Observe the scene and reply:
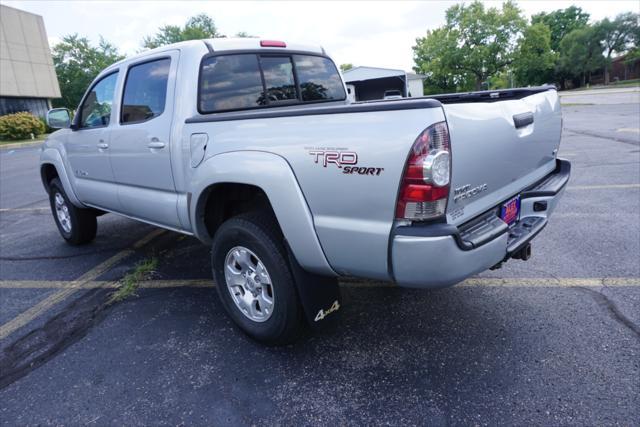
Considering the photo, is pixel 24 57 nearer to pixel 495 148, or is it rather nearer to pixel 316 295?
pixel 316 295

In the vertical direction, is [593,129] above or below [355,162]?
below

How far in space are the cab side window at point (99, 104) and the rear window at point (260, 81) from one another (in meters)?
1.36

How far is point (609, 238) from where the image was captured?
13.3 ft

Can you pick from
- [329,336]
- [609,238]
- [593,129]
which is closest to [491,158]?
[329,336]

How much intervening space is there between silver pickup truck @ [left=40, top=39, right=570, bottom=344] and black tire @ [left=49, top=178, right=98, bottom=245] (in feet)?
3.82

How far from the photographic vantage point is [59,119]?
173 inches

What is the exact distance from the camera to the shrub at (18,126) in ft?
99.1

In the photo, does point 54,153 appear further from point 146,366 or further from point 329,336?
point 329,336

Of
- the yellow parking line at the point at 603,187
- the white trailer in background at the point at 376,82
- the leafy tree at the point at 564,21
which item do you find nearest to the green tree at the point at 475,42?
the leafy tree at the point at 564,21

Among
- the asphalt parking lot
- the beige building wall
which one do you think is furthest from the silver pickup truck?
the beige building wall

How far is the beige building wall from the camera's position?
38000 millimetres

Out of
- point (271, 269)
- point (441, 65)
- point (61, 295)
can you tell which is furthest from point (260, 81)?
point (441, 65)

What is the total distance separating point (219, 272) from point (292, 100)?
1624 millimetres

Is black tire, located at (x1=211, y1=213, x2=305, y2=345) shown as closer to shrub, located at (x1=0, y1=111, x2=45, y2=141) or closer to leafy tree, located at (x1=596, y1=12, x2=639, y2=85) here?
shrub, located at (x1=0, y1=111, x2=45, y2=141)
